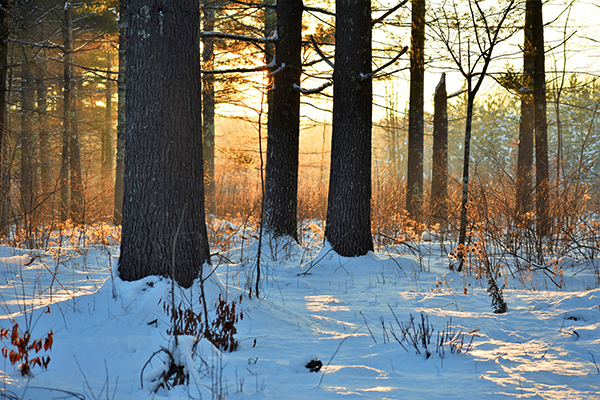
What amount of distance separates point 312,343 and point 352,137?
13.1 feet

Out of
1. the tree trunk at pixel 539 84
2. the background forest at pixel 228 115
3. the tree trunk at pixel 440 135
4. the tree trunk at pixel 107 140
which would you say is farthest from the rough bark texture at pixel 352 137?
the tree trunk at pixel 107 140

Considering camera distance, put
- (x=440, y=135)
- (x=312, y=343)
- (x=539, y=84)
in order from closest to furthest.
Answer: (x=312, y=343)
(x=539, y=84)
(x=440, y=135)

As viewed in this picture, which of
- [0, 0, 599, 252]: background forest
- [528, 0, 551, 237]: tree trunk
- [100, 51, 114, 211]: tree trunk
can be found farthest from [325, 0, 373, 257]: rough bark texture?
[100, 51, 114, 211]: tree trunk

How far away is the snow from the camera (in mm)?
2248

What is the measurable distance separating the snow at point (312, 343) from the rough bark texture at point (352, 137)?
1.26 m

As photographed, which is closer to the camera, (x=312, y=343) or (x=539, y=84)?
(x=312, y=343)

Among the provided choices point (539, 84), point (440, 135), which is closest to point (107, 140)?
point (440, 135)

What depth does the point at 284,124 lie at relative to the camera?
760 centimetres

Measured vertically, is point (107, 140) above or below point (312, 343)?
above

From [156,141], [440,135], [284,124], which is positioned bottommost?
[156,141]

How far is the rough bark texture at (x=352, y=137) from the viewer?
6.45 m

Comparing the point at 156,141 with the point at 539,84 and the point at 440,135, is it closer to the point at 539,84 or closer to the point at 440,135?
the point at 539,84

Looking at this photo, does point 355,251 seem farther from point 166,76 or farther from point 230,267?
point 166,76

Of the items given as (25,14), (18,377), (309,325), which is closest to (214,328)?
(309,325)
